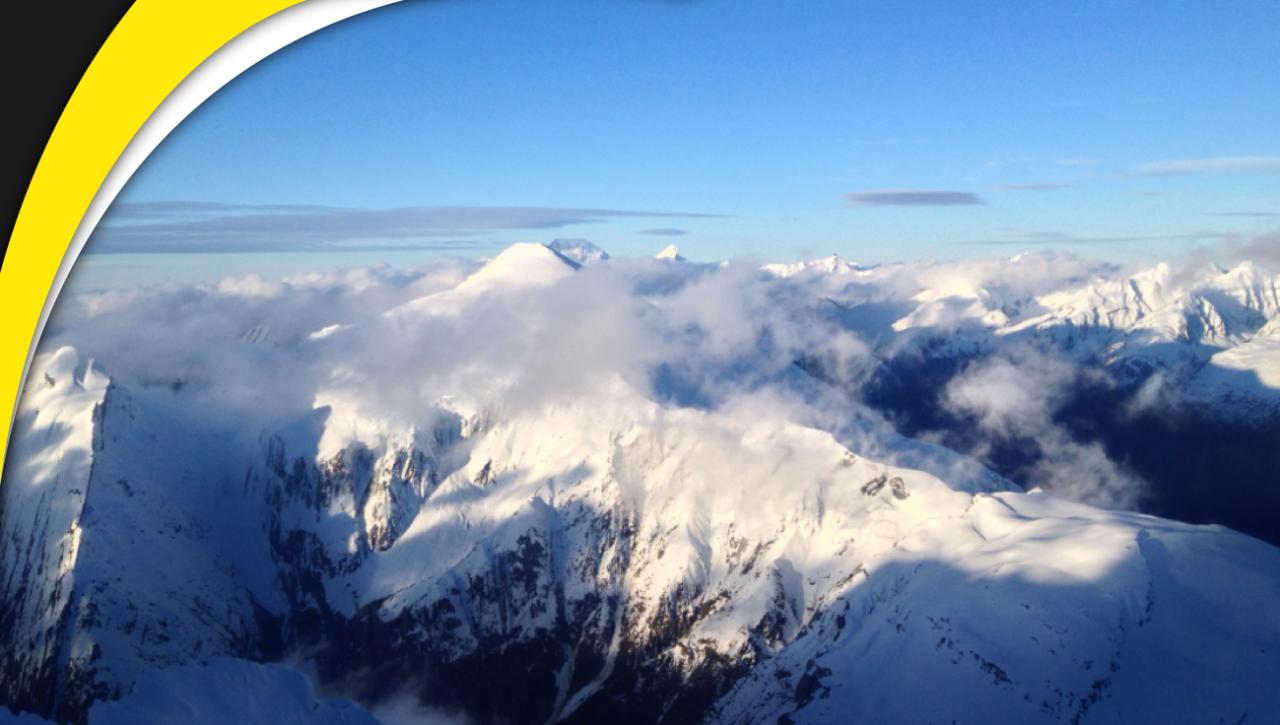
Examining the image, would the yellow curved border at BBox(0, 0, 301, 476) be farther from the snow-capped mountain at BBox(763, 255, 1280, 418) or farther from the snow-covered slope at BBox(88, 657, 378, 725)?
the snow-capped mountain at BBox(763, 255, 1280, 418)

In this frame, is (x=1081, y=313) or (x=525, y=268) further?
(x=1081, y=313)

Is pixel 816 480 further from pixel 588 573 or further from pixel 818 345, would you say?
pixel 818 345

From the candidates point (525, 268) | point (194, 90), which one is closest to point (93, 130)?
point (194, 90)

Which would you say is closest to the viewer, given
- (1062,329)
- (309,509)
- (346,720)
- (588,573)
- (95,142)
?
(95,142)

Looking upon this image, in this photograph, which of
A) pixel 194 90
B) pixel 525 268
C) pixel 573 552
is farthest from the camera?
pixel 525 268

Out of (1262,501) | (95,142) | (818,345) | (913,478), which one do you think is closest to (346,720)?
(95,142)

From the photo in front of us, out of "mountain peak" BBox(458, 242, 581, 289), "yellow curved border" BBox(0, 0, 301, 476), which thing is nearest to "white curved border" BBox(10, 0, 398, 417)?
"yellow curved border" BBox(0, 0, 301, 476)

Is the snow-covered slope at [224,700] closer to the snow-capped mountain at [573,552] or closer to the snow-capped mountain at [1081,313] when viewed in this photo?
the snow-capped mountain at [573,552]

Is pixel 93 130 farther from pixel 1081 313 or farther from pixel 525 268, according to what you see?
pixel 1081 313
